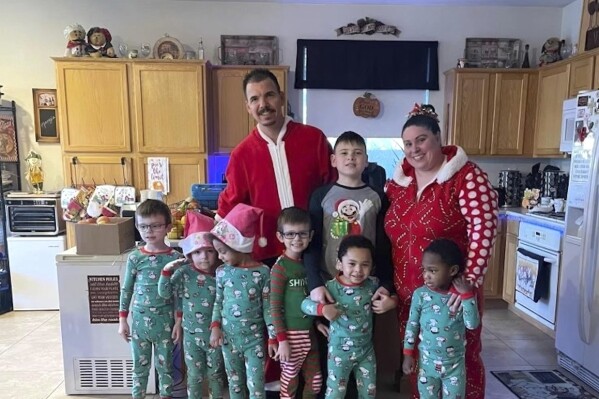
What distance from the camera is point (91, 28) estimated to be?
13.4 feet

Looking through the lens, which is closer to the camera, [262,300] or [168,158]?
[262,300]

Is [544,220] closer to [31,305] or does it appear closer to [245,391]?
[245,391]

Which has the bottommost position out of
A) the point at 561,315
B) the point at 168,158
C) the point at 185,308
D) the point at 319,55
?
the point at 561,315

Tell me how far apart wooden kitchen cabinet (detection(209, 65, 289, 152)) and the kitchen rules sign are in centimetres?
50

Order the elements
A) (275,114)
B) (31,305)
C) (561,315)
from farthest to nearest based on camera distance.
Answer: (31,305), (561,315), (275,114)

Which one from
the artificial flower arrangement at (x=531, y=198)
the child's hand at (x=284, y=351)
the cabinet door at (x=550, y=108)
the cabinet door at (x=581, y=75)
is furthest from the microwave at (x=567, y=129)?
the child's hand at (x=284, y=351)

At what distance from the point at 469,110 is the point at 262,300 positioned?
3.28 metres

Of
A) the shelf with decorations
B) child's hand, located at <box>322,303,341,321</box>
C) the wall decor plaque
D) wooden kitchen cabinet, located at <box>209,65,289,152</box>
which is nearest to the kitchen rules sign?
wooden kitchen cabinet, located at <box>209,65,289,152</box>

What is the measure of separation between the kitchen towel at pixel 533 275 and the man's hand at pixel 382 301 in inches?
84.8

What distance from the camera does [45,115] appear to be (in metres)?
4.23

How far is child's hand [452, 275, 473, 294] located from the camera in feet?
5.13

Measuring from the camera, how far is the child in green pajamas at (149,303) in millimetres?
1866

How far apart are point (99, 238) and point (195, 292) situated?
29.2 inches

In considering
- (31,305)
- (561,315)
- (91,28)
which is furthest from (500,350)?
(91,28)
